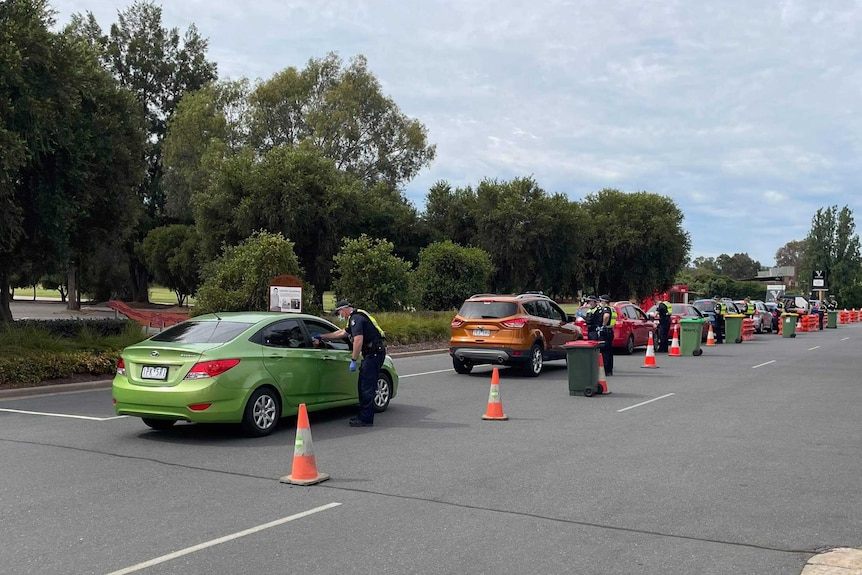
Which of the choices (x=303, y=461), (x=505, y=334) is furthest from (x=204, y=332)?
(x=505, y=334)

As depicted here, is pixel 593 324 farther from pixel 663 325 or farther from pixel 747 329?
pixel 747 329

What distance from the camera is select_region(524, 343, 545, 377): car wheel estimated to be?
17.6 m

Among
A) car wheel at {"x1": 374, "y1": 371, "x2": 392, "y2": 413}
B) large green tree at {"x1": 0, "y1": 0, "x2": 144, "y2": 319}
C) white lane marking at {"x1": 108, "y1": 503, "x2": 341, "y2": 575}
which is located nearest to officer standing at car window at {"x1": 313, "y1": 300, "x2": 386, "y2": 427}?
car wheel at {"x1": 374, "y1": 371, "x2": 392, "y2": 413}

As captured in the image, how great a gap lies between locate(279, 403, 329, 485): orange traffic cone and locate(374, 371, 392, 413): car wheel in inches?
174

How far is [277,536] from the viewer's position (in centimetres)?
599

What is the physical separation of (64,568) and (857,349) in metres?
29.5

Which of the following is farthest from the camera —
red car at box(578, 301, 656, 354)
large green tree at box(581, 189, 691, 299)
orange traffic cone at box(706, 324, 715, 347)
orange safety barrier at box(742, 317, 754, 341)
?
large green tree at box(581, 189, 691, 299)

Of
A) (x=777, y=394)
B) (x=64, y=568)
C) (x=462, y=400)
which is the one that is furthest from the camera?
(x=777, y=394)

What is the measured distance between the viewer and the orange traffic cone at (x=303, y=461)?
299 inches

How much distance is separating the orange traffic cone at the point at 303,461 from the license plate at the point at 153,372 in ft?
8.80

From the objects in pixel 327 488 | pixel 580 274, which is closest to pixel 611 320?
pixel 327 488

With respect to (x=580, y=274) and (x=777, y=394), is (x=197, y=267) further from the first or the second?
(x=777, y=394)

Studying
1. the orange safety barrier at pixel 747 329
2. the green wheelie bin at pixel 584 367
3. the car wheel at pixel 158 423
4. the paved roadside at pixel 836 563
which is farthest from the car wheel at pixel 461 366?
the orange safety barrier at pixel 747 329

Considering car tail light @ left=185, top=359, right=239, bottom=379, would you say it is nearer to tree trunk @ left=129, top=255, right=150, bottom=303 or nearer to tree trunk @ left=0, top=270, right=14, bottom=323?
tree trunk @ left=0, top=270, right=14, bottom=323
